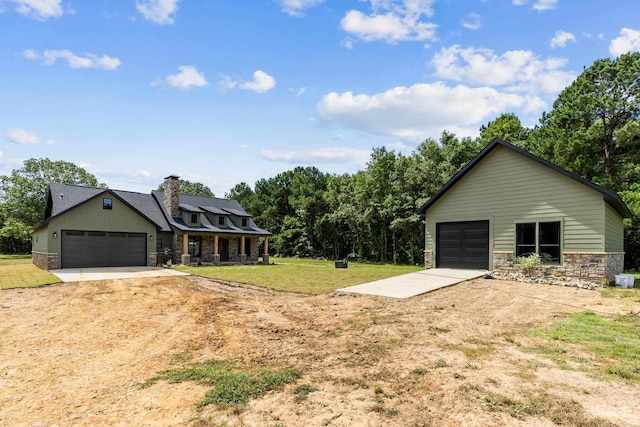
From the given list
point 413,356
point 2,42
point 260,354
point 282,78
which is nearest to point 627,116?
point 282,78

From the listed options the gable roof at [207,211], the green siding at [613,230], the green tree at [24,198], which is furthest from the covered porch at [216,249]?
the green tree at [24,198]

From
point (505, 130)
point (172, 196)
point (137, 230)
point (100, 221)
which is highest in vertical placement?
point (505, 130)

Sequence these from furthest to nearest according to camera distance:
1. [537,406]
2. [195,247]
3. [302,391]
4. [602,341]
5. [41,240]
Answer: [195,247]
[41,240]
[602,341]
[302,391]
[537,406]

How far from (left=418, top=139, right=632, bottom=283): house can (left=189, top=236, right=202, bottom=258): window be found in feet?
55.6

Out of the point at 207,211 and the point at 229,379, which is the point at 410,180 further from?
the point at 229,379

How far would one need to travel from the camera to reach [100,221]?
861 inches

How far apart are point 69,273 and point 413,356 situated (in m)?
20.0

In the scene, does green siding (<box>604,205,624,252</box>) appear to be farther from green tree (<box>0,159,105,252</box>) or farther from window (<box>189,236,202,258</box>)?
green tree (<box>0,159,105,252</box>)

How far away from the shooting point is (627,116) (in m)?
22.0

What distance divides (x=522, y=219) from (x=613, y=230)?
3752mm

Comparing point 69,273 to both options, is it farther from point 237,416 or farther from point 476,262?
point 476,262

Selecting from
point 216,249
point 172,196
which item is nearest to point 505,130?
point 216,249

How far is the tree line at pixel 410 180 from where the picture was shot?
70.6ft

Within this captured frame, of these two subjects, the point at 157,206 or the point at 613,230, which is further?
the point at 157,206
